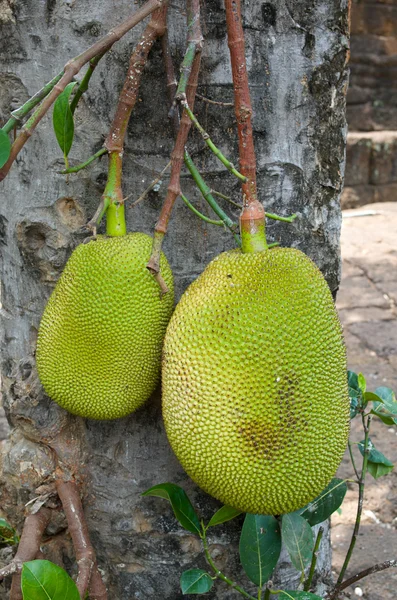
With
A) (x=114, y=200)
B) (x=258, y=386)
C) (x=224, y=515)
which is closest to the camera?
(x=258, y=386)

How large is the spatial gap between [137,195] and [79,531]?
46cm

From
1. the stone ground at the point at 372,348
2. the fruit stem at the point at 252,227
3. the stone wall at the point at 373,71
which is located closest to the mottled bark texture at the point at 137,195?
the fruit stem at the point at 252,227

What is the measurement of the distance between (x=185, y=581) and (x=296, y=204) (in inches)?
20.4

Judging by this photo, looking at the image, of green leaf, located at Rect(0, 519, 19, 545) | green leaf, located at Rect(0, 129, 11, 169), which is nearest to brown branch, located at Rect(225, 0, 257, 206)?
green leaf, located at Rect(0, 129, 11, 169)

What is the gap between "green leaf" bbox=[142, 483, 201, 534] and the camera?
917 mm

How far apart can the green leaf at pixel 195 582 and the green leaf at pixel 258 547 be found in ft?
0.17

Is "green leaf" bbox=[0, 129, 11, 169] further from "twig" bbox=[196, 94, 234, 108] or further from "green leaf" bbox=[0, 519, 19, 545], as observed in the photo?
"green leaf" bbox=[0, 519, 19, 545]

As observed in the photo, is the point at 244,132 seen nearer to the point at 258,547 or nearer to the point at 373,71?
the point at 258,547

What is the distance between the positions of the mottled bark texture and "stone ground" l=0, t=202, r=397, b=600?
0.74 metres

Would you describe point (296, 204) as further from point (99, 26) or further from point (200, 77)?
point (99, 26)

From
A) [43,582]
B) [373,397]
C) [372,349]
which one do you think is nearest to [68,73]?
[43,582]

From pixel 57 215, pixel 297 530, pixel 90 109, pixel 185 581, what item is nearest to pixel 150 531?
pixel 185 581

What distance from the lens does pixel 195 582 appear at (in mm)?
934

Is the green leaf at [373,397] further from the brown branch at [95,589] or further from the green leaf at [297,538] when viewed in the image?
the brown branch at [95,589]
